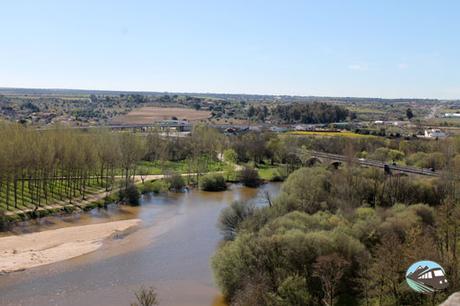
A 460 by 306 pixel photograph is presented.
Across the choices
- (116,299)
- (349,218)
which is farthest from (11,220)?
(349,218)

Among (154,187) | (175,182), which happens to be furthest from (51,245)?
(175,182)

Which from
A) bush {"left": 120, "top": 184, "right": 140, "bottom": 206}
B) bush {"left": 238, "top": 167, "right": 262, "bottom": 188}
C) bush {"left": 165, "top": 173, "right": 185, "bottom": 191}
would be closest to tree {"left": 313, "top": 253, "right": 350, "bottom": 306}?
bush {"left": 120, "top": 184, "right": 140, "bottom": 206}

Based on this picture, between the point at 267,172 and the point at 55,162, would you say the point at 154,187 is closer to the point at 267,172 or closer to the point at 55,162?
the point at 55,162

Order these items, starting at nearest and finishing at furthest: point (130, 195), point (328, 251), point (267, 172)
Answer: point (328, 251) < point (130, 195) < point (267, 172)

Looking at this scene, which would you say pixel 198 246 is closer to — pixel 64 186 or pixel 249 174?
pixel 64 186

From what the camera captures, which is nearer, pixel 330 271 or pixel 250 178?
pixel 330 271
